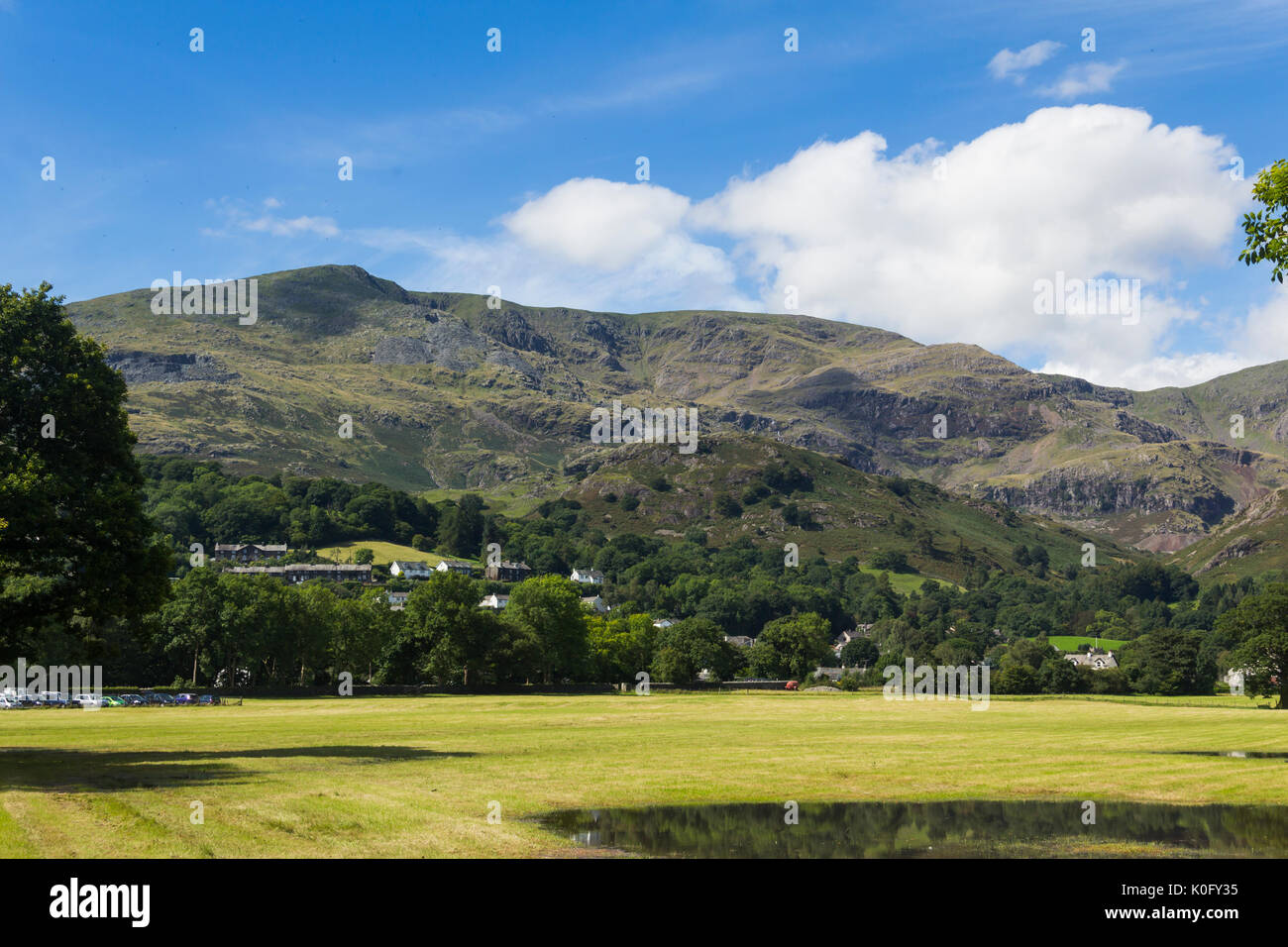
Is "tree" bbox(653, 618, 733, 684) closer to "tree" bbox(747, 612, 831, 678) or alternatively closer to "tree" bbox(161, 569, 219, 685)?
"tree" bbox(747, 612, 831, 678)

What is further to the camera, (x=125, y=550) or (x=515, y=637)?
(x=515, y=637)

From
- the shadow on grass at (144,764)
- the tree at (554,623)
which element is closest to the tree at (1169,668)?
the tree at (554,623)

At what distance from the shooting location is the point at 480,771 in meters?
38.1

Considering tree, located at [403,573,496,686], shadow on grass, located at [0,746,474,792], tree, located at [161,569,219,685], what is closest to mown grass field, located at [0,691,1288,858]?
shadow on grass, located at [0,746,474,792]

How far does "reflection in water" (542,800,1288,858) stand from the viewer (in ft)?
77.8

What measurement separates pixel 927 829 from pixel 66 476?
31755 mm

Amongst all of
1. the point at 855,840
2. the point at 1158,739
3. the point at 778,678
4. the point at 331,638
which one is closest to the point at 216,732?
the point at 855,840

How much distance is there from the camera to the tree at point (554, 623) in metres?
142

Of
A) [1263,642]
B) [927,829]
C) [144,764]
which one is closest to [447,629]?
[144,764]

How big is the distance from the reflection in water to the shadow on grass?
13.6 metres

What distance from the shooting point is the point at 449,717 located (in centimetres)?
7725

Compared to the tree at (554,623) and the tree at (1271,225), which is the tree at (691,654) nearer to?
the tree at (554,623)
